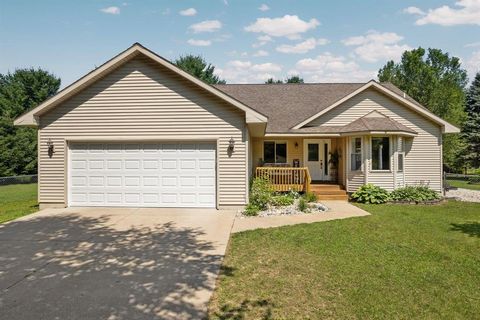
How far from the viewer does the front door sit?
53.4 feet

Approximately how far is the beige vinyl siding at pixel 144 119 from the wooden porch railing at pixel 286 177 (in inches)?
109

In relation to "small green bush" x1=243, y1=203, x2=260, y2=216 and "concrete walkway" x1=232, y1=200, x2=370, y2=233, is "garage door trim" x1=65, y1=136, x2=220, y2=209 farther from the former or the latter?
"concrete walkway" x1=232, y1=200, x2=370, y2=233

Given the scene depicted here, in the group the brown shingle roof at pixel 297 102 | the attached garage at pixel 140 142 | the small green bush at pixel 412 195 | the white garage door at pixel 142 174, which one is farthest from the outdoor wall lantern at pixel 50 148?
the small green bush at pixel 412 195

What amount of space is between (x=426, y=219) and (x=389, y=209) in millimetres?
1796

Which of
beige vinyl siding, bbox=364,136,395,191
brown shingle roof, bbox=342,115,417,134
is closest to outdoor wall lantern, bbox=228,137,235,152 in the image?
brown shingle roof, bbox=342,115,417,134

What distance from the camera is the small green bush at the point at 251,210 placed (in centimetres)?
1032

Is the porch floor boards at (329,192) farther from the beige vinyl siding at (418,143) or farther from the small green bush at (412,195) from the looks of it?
the beige vinyl siding at (418,143)

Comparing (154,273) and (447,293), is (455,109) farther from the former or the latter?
(154,273)

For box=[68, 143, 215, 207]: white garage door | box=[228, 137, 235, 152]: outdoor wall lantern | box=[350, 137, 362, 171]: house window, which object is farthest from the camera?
box=[350, 137, 362, 171]: house window

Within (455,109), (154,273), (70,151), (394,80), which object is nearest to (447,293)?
(154,273)

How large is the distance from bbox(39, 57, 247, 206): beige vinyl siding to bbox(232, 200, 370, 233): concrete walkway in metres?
1.66

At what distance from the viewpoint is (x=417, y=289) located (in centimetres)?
474

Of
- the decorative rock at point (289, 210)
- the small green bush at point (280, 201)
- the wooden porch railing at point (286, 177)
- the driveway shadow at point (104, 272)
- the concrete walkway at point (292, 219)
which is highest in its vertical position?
the wooden porch railing at point (286, 177)

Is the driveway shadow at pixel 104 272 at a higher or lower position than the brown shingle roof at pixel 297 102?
lower
